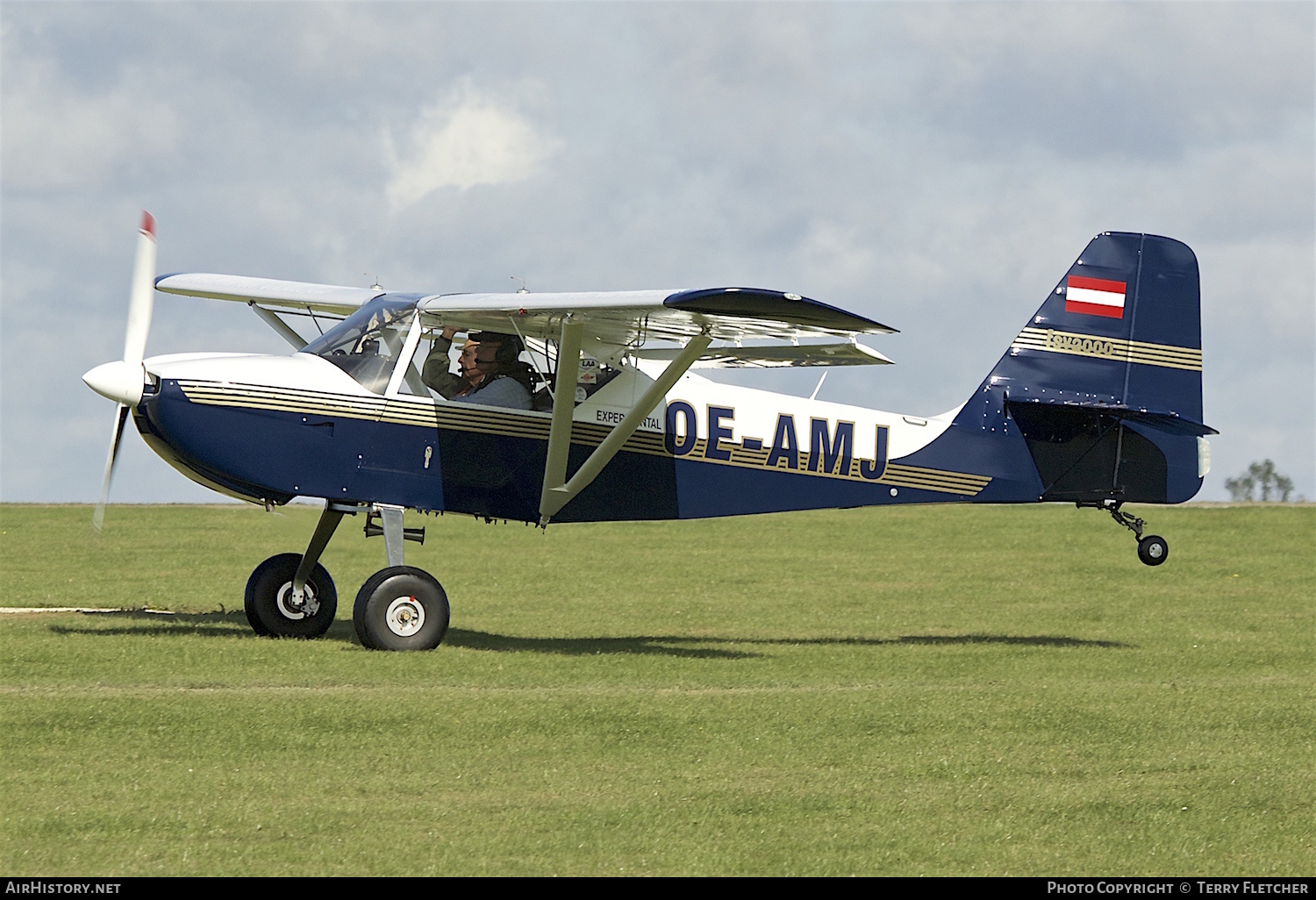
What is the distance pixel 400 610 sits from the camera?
14.7 m

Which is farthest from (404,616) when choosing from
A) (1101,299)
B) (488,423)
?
(1101,299)

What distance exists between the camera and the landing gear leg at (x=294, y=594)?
1580cm

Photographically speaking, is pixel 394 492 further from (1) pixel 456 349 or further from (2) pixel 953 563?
(2) pixel 953 563

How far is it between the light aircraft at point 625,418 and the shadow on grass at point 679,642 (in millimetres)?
1322

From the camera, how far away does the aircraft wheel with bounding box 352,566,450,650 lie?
14.5m

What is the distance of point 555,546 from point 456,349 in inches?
527

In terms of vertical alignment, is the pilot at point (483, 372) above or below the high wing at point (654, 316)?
below

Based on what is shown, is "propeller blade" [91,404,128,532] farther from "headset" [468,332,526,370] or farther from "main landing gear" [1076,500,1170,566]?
"main landing gear" [1076,500,1170,566]

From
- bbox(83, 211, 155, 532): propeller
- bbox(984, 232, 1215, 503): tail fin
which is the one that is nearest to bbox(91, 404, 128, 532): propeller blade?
bbox(83, 211, 155, 532): propeller

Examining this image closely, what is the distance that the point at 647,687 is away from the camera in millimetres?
13031

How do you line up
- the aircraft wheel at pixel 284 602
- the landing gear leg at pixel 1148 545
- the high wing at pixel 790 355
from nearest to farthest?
the aircraft wheel at pixel 284 602
the high wing at pixel 790 355
the landing gear leg at pixel 1148 545

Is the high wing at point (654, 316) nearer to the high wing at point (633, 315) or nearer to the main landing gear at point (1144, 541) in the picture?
the high wing at point (633, 315)

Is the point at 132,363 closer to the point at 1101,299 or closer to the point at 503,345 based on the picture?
the point at 503,345

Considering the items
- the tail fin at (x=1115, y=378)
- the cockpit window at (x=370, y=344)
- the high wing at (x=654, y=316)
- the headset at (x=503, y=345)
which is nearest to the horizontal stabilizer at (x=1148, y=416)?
the tail fin at (x=1115, y=378)
